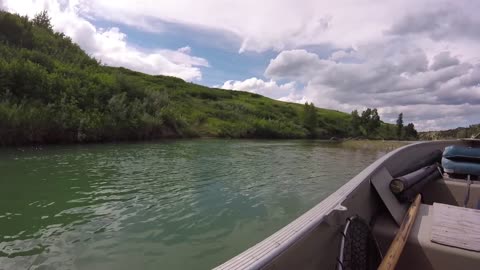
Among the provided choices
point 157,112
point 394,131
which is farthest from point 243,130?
point 394,131

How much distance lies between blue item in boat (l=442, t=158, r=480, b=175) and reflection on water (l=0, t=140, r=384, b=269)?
3.52 metres

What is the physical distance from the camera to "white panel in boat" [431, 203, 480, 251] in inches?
130

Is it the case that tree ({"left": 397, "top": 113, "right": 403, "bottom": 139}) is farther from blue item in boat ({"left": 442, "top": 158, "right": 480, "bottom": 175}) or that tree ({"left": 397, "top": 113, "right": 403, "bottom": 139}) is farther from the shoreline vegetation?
blue item in boat ({"left": 442, "top": 158, "right": 480, "bottom": 175})

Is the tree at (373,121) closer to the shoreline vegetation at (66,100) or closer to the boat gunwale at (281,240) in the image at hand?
the shoreline vegetation at (66,100)

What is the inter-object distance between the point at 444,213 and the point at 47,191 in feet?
31.1

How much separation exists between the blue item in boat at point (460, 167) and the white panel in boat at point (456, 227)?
123 inches

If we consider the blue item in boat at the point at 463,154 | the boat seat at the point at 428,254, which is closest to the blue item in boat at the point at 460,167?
the blue item in boat at the point at 463,154

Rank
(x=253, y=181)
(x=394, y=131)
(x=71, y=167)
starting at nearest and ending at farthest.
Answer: (x=253, y=181) < (x=71, y=167) < (x=394, y=131)

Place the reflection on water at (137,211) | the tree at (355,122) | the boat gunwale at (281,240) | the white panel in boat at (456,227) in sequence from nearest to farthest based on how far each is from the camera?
1. the boat gunwale at (281,240)
2. the white panel in boat at (456,227)
3. the reflection on water at (137,211)
4. the tree at (355,122)

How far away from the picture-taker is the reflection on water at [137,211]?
5457 millimetres

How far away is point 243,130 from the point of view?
50.5m

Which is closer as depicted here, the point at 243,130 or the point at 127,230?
the point at 127,230

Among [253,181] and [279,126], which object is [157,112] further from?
[279,126]

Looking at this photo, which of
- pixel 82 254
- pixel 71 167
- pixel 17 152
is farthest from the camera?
pixel 17 152
